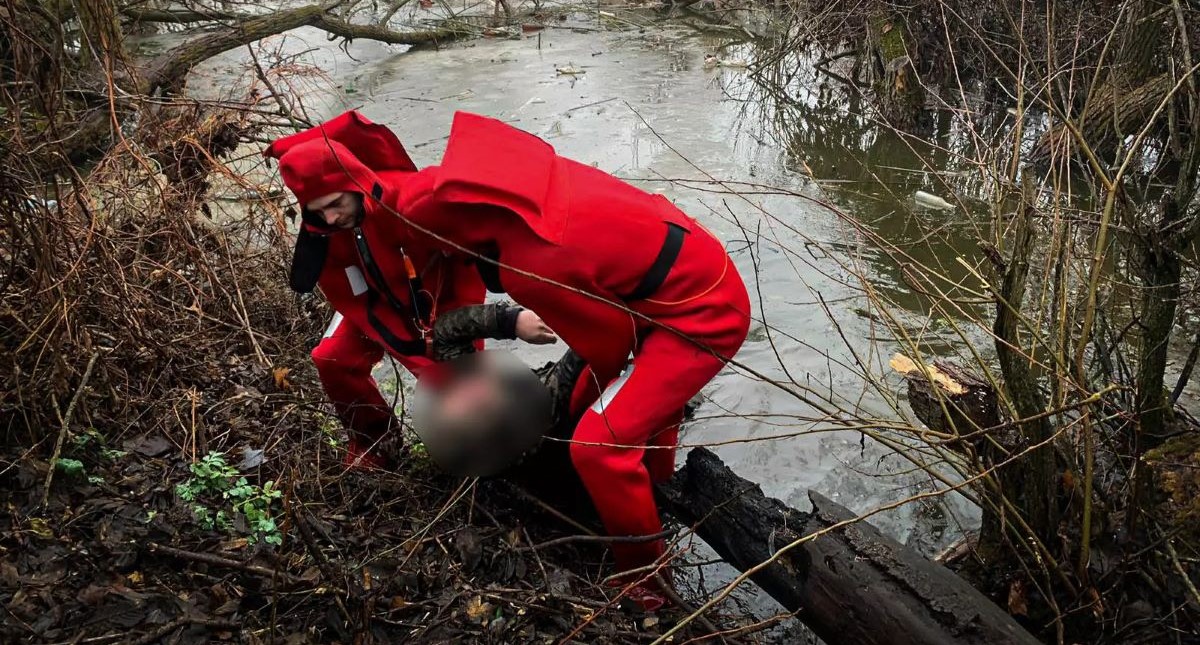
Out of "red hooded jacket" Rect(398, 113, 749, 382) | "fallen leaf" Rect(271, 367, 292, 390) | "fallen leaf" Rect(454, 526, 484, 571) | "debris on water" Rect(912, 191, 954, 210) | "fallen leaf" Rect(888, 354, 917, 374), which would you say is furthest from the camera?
"debris on water" Rect(912, 191, 954, 210)

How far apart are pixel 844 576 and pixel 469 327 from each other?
1518 mm

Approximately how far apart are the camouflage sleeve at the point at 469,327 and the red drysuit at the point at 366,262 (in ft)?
0.72

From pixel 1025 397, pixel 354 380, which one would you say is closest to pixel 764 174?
pixel 354 380

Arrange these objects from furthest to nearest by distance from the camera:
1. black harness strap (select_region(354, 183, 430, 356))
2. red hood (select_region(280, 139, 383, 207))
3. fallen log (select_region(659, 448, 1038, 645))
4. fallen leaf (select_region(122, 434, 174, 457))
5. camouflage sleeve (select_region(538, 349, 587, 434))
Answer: camouflage sleeve (select_region(538, 349, 587, 434))
fallen leaf (select_region(122, 434, 174, 457))
black harness strap (select_region(354, 183, 430, 356))
red hood (select_region(280, 139, 383, 207))
fallen log (select_region(659, 448, 1038, 645))

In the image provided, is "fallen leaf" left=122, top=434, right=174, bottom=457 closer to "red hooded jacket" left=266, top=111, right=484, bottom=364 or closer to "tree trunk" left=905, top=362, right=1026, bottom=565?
"red hooded jacket" left=266, top=111, right=484, bottom=364

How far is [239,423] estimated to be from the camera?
12.7ft

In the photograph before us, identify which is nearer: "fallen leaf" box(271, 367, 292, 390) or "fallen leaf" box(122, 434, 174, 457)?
"fallen leaf" box(122, 434, 174, 457)

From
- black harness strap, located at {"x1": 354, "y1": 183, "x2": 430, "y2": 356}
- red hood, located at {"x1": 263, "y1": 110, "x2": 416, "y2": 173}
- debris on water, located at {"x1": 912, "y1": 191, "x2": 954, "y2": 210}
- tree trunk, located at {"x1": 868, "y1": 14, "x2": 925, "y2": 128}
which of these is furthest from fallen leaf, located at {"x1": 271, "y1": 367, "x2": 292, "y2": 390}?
tree trunk, located at {"x1": 868, "y1": 14, "x2": 925, "y2": 128}

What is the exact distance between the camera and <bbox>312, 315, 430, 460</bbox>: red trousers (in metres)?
3.73

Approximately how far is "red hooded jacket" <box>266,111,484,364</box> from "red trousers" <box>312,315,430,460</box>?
5.3 inches

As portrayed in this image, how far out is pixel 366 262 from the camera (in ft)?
11.1

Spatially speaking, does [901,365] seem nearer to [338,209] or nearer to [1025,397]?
[1025,397]

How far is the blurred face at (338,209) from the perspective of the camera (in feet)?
10.2

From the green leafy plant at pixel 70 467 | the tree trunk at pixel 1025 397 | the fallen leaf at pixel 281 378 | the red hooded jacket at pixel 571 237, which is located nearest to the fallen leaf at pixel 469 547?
the red hooded jacket at pixel 571 237
